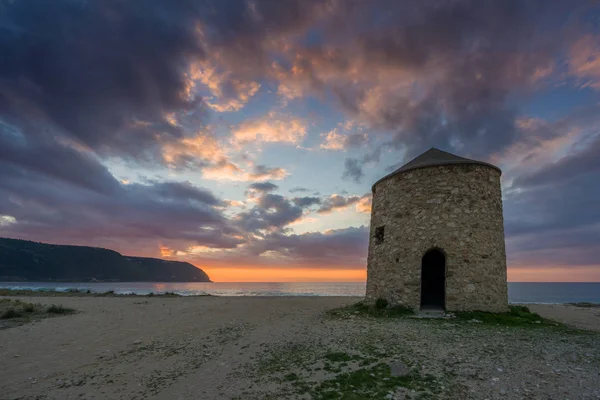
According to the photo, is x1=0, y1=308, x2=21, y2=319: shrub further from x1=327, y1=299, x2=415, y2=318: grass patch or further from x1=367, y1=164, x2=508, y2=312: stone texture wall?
x1=367, y1=164, x2=508, y2=312: stone texture wall

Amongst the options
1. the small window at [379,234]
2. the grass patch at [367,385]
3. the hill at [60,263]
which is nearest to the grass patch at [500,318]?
the small window at [379,234]

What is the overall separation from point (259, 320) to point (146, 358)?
19.6ft

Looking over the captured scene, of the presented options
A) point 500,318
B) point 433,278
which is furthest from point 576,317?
point 500,318

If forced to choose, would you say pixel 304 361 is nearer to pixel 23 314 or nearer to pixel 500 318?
pixel 500 318

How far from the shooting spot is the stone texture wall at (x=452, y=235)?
1242 centimetres

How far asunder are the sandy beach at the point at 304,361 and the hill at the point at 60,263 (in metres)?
152

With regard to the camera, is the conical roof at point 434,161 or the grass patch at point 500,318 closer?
the grass patch at point 500,318

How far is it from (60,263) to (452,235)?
16721 centimetres

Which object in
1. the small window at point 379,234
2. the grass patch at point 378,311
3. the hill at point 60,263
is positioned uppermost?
the small window at point 379,234

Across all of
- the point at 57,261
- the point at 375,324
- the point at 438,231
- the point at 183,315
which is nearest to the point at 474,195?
the point at 438,231

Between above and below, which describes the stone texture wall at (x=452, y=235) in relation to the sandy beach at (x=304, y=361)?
above

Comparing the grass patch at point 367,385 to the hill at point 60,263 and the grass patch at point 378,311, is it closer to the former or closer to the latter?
the grass patch at point 378,311

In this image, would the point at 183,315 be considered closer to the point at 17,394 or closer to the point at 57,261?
the point at 17,394

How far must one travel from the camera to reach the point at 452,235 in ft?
41.8
